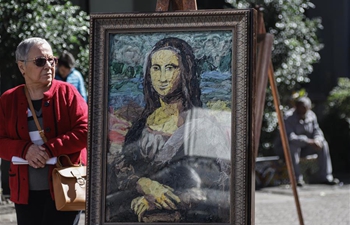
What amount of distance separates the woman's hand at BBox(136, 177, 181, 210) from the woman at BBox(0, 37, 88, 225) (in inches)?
23.0

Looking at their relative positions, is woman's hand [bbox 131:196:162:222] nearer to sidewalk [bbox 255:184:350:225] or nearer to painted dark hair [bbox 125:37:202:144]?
painted dark hair [bbox 125:37:202:144]

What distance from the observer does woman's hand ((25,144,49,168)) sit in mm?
5344

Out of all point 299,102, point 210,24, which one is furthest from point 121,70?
point 299,102

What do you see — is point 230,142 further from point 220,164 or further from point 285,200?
point 285,200

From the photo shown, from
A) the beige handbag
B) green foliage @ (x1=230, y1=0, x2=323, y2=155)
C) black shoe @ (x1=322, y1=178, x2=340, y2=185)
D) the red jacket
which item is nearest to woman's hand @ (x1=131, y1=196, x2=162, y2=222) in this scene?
the beige handbag

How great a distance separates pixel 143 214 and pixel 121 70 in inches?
32.4

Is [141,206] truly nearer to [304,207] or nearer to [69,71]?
[69,71]

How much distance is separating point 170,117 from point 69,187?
765 millimetres

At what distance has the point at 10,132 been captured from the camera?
5.51 metres

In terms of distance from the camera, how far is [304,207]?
465 inches

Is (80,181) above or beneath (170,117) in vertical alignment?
beneath

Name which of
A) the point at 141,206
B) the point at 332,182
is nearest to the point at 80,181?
the point at 141,206

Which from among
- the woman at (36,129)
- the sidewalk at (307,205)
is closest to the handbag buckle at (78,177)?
the woman at (36,129)

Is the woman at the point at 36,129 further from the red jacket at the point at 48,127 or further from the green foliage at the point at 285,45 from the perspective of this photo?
the green foliage at the point at 285,45
